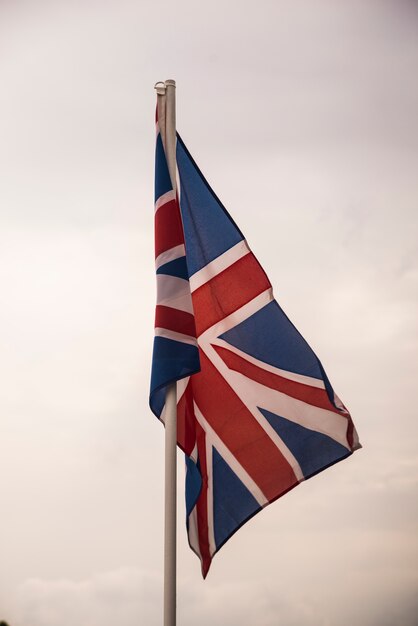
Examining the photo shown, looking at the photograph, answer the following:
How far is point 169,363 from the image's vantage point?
13.4 metres

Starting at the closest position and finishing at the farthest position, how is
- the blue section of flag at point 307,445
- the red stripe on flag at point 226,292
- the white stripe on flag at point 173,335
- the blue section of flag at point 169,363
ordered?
the blue section of flag at point 169,363 < the white stripe on flag at point 173,335 < the blue section of flag at point 307,445 < the red stripe on flag at point 226,292

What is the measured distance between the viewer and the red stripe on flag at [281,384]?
48.8 feet

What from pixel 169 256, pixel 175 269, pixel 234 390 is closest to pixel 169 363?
pixel 175 269

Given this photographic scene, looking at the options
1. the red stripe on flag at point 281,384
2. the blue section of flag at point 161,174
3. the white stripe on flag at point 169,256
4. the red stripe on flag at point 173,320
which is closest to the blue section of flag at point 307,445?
the red stripe on flag at point 281,384

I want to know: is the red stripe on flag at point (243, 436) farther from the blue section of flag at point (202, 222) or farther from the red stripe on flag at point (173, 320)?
the blue section of flag at point (202, 222)

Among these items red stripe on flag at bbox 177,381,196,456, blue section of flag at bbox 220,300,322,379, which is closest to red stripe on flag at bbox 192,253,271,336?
blue section of flag at bbox 220,300,322,379

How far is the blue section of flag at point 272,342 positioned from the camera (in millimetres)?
14938

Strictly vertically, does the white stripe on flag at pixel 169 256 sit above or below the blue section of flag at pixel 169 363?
above

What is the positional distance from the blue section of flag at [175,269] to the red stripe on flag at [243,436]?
1.41 m

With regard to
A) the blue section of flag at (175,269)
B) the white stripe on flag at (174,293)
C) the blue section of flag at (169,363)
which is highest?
the blue section of flag at (175,269)

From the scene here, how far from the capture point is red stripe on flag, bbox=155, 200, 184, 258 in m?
14.0

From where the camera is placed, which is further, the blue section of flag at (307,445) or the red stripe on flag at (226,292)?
the red stripe on flag at (226,292)

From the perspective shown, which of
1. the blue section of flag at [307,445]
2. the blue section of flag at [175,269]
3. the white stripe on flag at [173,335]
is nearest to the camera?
the white stripe on flag at [173,335]

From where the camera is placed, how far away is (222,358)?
1483 cm
